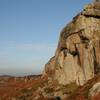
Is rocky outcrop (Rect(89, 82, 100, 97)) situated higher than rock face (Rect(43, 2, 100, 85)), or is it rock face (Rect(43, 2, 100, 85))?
rock face (Rect(43, 2, 100, 85))

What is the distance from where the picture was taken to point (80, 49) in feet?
226

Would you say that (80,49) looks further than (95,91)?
Yes

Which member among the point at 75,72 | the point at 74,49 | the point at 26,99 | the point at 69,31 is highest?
the point at 69,31

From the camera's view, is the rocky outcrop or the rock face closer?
the rocky outcrop

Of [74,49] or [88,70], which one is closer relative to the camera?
[88,70]

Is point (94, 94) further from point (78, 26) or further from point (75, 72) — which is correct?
point (78, 26)

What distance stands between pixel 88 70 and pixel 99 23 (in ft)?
37.5

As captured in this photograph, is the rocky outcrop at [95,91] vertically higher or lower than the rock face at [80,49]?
lower

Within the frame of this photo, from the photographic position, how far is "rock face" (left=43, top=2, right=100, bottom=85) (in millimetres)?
66438

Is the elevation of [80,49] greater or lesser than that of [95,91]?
greater

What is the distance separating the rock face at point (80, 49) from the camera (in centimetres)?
6644

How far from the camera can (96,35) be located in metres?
67.7

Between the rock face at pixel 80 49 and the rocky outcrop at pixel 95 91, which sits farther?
the rock face at pixel 80 49

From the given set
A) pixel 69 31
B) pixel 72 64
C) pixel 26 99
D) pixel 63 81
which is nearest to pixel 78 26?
pixel 69 31
